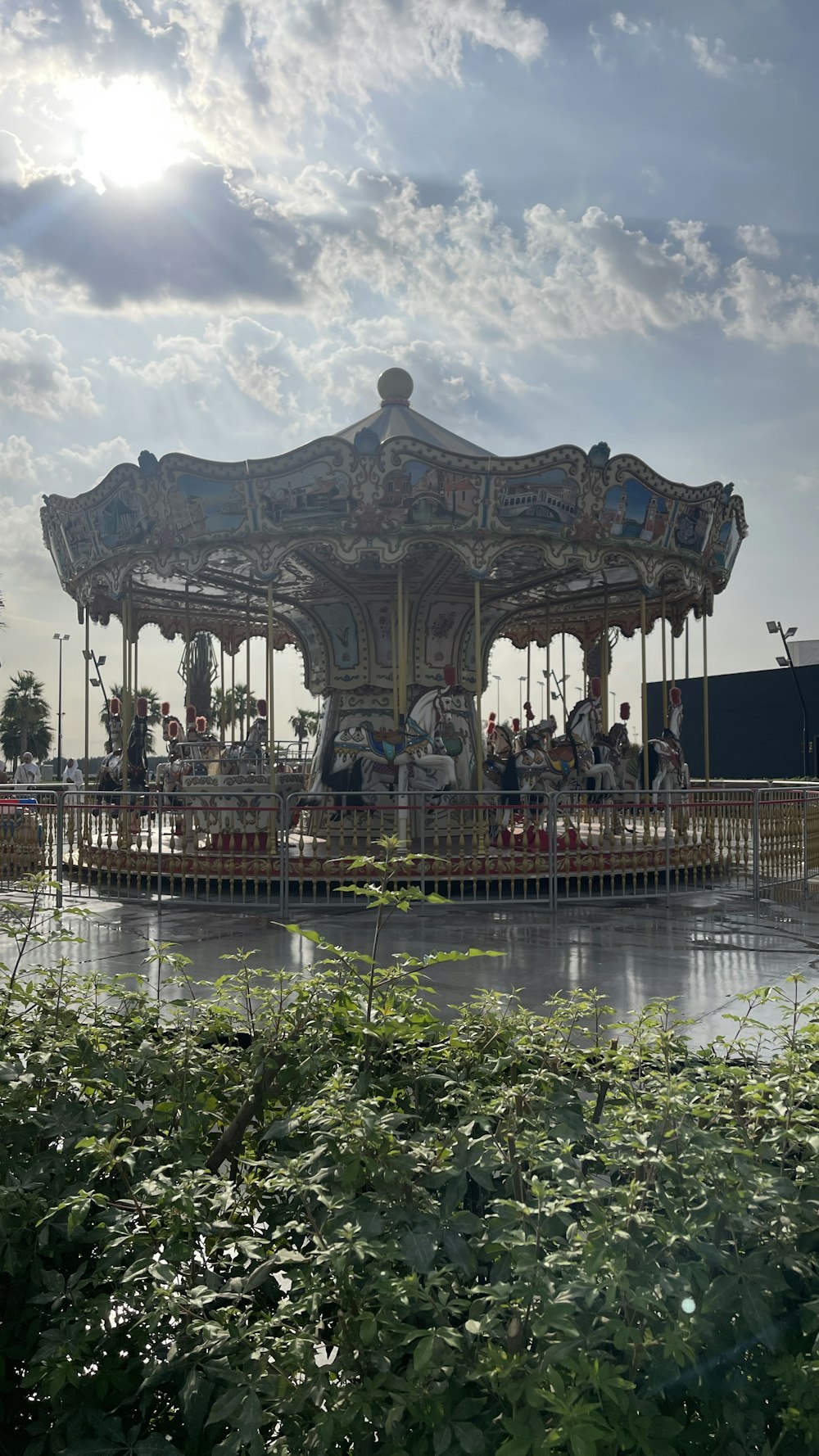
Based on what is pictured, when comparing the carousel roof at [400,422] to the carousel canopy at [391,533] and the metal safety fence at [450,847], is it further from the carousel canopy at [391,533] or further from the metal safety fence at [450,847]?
the metal safety fence at [450,847]

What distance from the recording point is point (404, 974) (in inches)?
104

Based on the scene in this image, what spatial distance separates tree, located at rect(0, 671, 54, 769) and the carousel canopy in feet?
181

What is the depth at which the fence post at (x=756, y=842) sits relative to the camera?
35.8ft

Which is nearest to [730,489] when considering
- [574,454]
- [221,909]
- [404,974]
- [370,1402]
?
[574,454]

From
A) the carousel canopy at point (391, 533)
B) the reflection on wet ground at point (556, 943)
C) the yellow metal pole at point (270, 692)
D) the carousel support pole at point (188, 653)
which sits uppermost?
A: the carousel canopy at point (391, 533)

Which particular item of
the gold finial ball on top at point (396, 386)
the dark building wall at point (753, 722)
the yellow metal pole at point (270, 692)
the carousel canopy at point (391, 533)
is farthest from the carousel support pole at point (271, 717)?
the dark building wall at point (753, 722)

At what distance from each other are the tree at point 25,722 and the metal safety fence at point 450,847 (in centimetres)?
5945

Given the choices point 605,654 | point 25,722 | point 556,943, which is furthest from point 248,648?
point 25,722

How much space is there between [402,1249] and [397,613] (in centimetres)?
1366

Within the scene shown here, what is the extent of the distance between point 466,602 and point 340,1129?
14.6 meters

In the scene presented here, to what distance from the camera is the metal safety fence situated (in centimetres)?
1101

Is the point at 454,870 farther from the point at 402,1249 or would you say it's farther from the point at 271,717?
the point at 402,1249

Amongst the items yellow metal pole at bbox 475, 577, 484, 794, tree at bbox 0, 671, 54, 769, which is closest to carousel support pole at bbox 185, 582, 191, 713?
yellow metal pole at bbox 475, 577, 484, 794

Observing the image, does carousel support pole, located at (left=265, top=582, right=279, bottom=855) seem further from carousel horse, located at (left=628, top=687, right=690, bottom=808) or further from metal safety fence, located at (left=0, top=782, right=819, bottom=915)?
carousel horse, located at (left=628, top=687, right=690, bottom=808)
